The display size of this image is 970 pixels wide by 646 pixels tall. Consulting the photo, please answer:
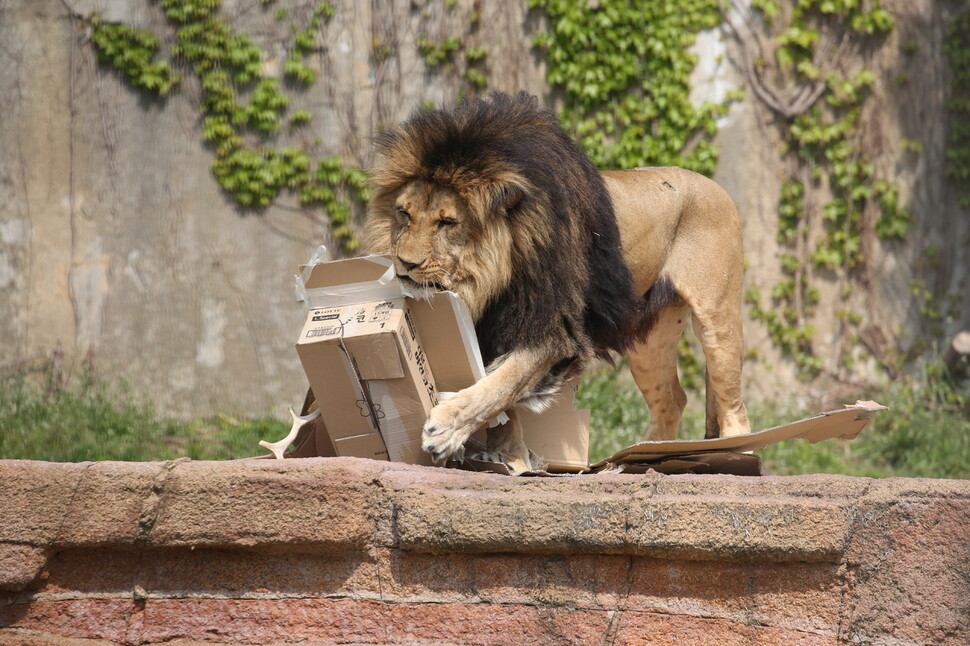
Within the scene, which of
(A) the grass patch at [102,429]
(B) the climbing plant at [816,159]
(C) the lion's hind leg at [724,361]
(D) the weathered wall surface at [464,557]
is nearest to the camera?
(D) the weathered wall surface at [464,557]

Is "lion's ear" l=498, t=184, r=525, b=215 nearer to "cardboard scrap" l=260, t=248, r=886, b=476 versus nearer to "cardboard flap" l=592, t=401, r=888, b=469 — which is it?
"cardboard scrap" l=260, t=248, r=886, b=476

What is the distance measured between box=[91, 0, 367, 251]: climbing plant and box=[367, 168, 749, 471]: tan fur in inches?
113

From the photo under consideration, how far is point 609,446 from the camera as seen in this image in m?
6.35

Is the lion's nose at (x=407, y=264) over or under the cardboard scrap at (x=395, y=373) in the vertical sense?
over

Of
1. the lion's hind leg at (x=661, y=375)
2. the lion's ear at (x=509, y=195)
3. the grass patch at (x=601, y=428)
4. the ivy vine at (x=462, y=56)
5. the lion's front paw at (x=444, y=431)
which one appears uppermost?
the ivy vine at (x=462, y=56)

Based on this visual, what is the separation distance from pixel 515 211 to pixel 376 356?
0.67 meters

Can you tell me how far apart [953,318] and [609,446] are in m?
3.01

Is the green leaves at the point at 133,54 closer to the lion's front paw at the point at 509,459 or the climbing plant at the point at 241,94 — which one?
the climbing plant at the point at 241,94

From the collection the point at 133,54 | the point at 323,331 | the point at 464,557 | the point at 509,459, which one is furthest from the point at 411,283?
the point at 133,54

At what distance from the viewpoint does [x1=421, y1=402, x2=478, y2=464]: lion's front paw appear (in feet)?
10.5

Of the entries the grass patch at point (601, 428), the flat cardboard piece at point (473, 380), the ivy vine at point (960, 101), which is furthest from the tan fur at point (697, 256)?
the ivy vine at point (960, 101)

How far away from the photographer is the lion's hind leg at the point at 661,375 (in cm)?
471

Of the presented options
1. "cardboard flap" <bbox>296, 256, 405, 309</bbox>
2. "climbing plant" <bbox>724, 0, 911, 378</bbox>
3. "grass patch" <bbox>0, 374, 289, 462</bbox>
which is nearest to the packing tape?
"cardboard flap" <bbox>296, 256, 405, 309</bbox>

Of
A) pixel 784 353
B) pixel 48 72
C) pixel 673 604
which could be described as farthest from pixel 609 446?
pixel 48 72
